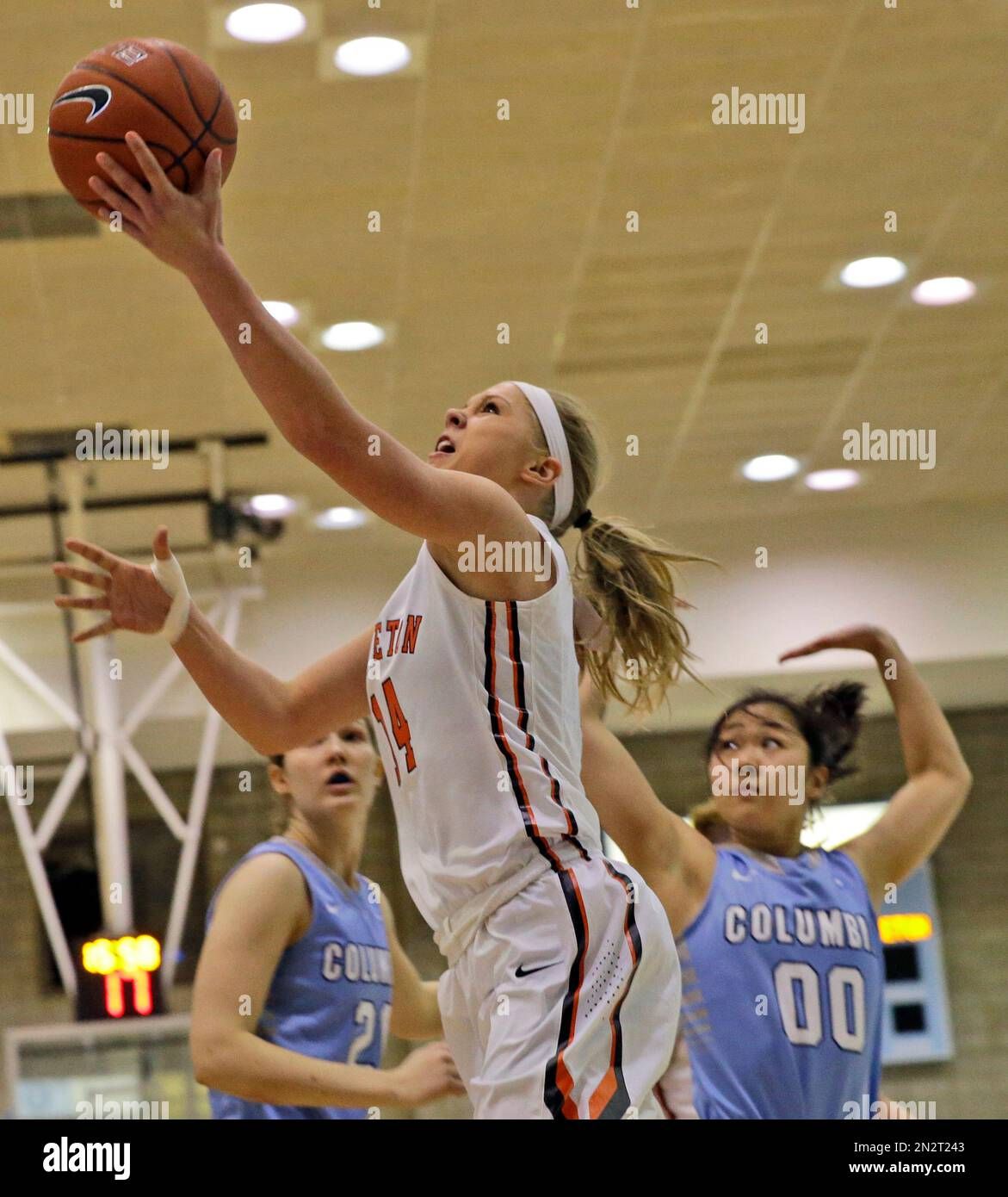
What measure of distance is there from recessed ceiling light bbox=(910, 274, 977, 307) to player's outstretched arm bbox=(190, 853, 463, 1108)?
375 centimetres

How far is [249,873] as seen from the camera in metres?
3.22

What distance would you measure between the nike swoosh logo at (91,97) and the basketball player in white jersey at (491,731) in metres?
0.32

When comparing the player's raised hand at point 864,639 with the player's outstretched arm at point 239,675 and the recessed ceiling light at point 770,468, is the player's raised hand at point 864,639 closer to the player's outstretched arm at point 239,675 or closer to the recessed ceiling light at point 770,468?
the player's outstretched arm at point 239,675

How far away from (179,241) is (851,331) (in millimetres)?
4789

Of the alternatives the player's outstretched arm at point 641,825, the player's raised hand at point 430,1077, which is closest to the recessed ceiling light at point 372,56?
the player's outstretched arm at point 641,825

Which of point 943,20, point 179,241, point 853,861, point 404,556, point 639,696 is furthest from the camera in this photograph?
point 404,556

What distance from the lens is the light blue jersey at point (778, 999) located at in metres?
3.29

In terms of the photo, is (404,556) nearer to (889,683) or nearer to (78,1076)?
(78,1076)

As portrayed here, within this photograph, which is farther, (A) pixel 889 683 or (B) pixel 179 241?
(A) pixel 889 683

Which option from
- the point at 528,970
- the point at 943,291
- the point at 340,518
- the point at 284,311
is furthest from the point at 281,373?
the point at 340,518

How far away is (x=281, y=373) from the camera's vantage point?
2068 mm

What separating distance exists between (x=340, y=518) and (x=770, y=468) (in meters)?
1.97
